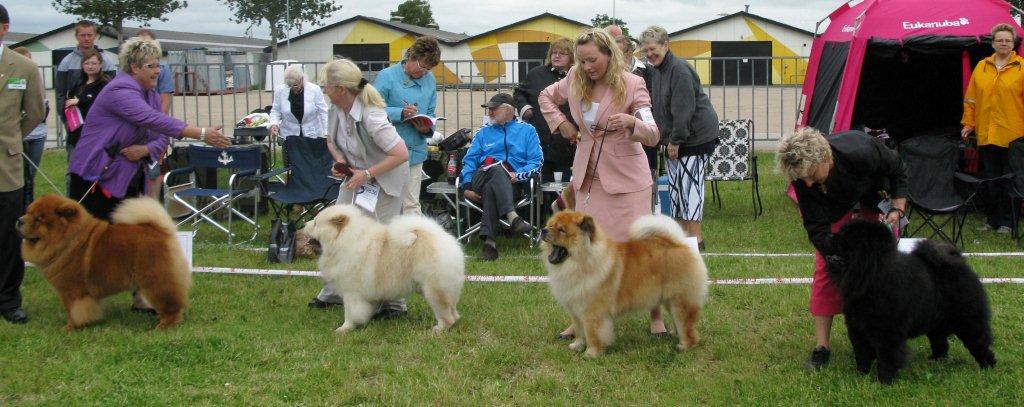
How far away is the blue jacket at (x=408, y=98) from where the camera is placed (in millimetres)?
6992

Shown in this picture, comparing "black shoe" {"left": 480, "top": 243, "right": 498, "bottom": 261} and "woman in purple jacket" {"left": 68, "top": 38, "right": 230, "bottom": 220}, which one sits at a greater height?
"woman in purple jacket" {"left": 68, "top": 38, "right": 230, "bottom": 220}

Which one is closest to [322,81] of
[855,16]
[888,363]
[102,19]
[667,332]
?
[667,332]

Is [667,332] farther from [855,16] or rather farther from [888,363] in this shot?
[855,16]

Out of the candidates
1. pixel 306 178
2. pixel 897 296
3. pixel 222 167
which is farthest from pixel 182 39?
pixel 897 296

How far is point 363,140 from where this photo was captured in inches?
208

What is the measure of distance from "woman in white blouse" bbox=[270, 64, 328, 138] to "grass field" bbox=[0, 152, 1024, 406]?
355 cm

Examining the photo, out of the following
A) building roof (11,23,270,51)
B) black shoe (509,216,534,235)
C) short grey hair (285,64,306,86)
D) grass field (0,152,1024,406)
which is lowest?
grass field (0,152,1024,406)

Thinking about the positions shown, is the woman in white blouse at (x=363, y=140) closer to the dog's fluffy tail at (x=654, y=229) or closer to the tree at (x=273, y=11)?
the dog's fluffy tail at (x=654, y=229)

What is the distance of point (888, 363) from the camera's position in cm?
411

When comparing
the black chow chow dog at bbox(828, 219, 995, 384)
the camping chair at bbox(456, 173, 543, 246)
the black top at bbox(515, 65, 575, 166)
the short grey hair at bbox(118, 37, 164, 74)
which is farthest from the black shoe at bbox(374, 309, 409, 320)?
the black top at bbox(515, 65, 575, 166)

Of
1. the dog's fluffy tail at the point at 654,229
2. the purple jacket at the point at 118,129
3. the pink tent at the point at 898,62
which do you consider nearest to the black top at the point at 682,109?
the pink tent at the point at 898,62

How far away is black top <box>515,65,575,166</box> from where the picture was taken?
26.3 ft

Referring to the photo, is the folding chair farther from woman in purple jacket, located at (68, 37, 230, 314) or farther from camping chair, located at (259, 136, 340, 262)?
woman in purple jacket, located at (68, 37, 230, 314)

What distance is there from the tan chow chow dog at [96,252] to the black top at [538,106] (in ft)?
12.3
